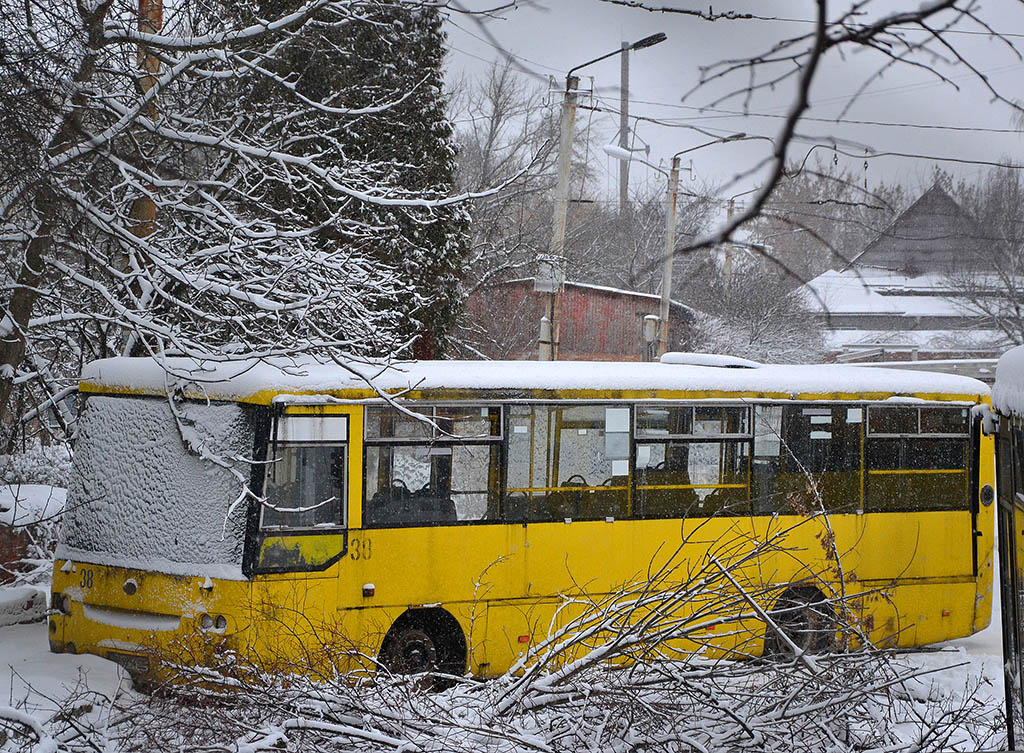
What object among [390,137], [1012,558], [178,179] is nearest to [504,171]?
[390,137]

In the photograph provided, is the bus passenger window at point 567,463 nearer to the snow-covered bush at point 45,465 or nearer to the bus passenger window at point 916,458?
the bus passenger window at point 916,458

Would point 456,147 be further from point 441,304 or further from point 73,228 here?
point 73,228

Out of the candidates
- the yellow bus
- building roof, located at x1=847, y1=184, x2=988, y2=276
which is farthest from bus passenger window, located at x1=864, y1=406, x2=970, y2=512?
building roof, located at x1=847, y1=184, x2=988, y2=276

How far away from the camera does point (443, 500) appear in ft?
26.9

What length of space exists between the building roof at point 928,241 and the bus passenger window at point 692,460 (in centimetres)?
410

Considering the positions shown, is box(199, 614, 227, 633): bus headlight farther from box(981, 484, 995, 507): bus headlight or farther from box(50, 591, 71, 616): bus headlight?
box(981, 484, 995, 507): bus headlight

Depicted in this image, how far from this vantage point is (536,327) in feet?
67.3

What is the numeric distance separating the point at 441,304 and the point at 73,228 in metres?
8.06

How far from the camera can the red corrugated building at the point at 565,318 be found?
20.0m

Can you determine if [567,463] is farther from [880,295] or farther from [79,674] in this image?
[880,295]

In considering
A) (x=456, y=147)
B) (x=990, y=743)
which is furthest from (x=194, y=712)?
(x=456, y=147)

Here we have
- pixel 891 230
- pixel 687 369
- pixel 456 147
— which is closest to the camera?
pixel 891 230

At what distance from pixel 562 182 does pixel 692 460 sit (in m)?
3.23

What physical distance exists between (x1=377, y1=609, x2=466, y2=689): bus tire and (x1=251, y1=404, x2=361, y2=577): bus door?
0.77m
